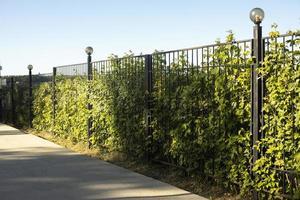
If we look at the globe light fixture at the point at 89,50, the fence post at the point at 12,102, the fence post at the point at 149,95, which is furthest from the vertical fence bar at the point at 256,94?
the fence post at the point at 12,102

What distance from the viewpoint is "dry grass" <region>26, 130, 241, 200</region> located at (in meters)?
6.36

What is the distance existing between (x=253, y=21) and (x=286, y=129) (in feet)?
4.78

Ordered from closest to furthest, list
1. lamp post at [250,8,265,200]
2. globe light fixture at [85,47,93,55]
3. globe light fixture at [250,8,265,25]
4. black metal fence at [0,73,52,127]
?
lamp post at [250,8,265,200] < globe light fixture at [250,8,265,25] < globe light fixture at [85,47,93,55] < black metal fence at [0,73,52,127]

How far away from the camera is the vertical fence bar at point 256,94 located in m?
5.48

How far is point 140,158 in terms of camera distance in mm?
8570

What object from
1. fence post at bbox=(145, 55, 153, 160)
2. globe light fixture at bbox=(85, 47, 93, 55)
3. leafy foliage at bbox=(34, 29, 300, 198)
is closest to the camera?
leafy foliage at bbox=(34, 29, 300, 198)

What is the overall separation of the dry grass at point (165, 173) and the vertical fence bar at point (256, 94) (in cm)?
85

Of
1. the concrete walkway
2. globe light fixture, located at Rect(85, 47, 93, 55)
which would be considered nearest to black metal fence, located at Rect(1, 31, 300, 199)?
the concrete walkway

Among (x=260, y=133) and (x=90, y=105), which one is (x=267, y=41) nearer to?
(x=260, y=133)

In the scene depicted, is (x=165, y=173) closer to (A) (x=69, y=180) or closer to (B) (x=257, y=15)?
(A) (x=69, y=180)

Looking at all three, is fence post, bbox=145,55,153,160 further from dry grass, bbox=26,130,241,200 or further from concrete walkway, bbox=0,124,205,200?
concrete walkway, bbox=0,124,205,200

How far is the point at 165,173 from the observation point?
7742 mm

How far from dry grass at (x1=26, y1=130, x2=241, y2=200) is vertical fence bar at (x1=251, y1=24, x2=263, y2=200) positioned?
85cm

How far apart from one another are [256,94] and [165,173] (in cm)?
280
